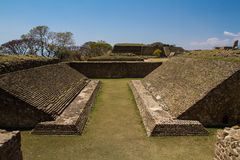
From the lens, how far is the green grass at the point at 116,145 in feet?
28.6

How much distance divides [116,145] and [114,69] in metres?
22.1

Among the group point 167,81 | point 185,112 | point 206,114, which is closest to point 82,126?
point 185,112

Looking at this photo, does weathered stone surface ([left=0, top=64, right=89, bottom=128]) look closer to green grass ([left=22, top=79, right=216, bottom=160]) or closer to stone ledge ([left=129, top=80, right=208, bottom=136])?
green grass ([left=22, top=79, right=216, bottom=160])

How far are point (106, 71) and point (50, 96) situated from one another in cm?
1838

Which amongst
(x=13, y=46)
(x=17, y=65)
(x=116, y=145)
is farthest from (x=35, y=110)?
(x=13, y=46)

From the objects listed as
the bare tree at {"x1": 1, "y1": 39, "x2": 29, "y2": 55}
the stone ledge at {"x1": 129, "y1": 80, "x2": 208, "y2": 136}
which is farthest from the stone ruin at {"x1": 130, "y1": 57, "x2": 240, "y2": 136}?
the bare tree at {"x1": 1, "y1": 39, "x2": 29, "y2": 55}

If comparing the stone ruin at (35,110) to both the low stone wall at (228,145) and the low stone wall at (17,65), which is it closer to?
the low stone wall at (17,65)

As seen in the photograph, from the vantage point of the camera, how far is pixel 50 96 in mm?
13195

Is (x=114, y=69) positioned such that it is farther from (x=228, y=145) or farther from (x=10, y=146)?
(x=228, y=145)

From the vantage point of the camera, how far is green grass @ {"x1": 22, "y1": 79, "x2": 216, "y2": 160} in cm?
872

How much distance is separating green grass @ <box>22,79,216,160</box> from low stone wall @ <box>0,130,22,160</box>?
1.69 m

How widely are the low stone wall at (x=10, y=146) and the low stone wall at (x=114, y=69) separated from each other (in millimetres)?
24327

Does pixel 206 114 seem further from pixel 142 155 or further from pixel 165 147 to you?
pixel 142 155

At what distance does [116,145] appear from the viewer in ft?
31.7
